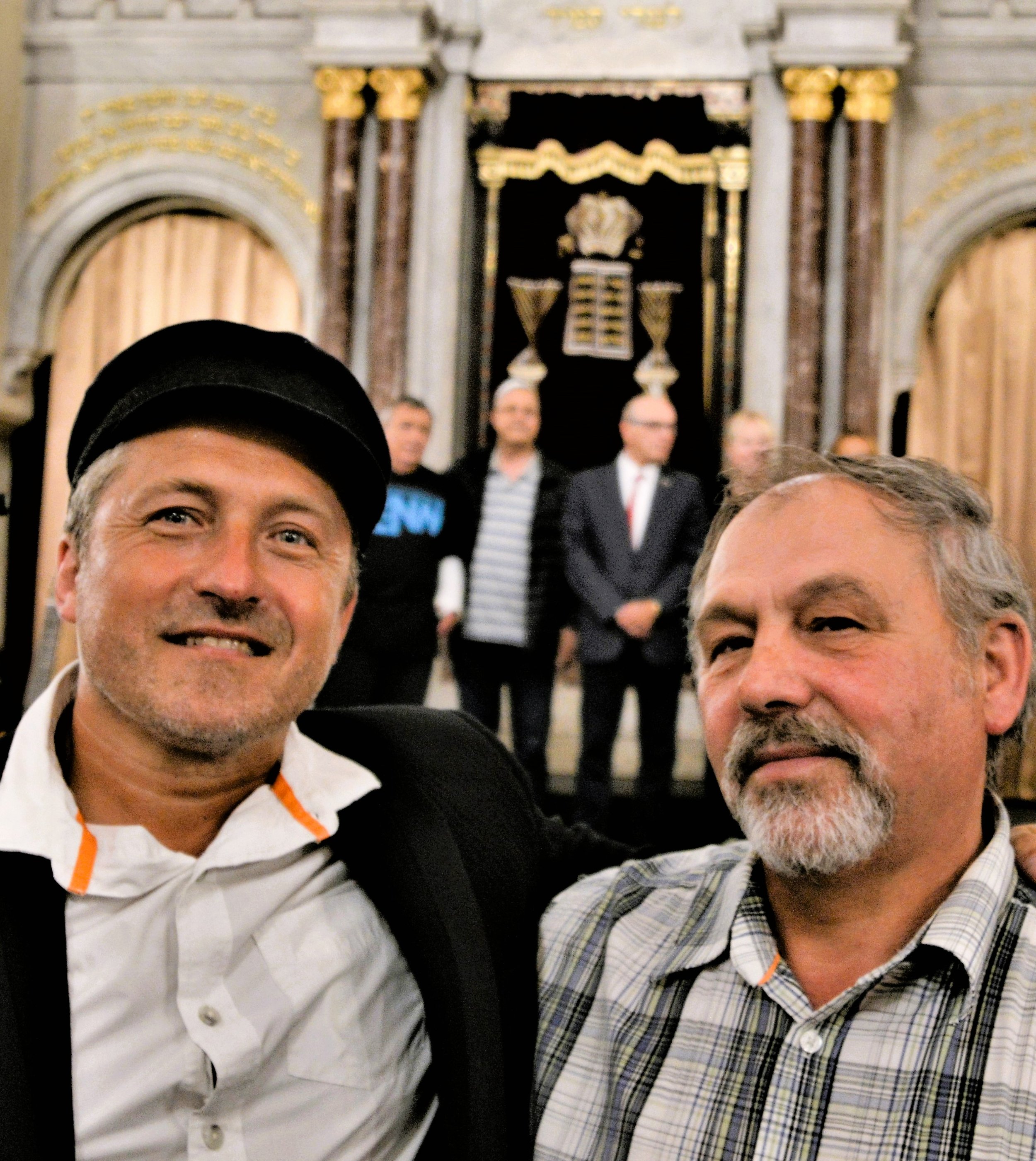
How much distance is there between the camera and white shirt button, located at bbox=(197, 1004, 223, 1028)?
1.25 m

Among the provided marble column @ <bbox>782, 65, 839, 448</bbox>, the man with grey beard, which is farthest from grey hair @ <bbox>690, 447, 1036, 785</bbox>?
marble column @ <bbox>782, 65, 839, 448</bbox>

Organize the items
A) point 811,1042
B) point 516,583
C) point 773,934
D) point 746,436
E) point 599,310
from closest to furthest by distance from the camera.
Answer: point 811,1042, point 773,934, point 516,583, point 746,436, point 599,310

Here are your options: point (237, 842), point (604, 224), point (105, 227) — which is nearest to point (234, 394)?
point (237, 842)

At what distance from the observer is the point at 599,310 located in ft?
21.1

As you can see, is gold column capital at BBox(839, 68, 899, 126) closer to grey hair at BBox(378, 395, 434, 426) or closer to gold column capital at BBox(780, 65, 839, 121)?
gold column capital at BBox(780, 65, 839, 121)

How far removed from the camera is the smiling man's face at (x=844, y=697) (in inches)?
48.4

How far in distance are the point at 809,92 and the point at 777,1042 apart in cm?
571

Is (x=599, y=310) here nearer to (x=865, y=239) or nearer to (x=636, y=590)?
(x=865, y=239)

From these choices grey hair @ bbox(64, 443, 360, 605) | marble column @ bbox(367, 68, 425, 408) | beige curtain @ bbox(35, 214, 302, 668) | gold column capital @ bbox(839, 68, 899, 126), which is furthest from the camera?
beige curtain @ bbox(35, 214, 302, 668)

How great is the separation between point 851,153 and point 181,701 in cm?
554

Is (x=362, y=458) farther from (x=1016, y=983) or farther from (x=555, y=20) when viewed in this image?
(x=555, y=20)

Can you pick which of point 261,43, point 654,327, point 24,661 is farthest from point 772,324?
point 24,661

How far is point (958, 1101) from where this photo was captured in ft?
3.64

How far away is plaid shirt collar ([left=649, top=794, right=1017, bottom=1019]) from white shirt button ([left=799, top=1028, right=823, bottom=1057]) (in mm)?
24
